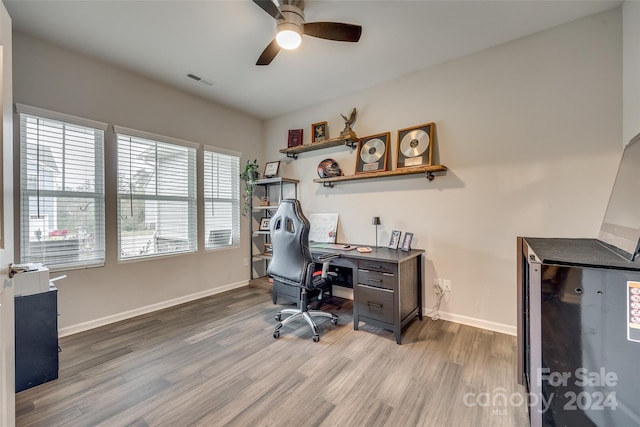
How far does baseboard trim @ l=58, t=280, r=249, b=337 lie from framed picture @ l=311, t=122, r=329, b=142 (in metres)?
2.49

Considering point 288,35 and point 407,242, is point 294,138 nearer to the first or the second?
point 288,35

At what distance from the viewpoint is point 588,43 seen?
6.94 ft

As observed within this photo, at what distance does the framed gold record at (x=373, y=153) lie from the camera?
309cm

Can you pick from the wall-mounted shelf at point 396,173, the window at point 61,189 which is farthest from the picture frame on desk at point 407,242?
the window at point 61,189

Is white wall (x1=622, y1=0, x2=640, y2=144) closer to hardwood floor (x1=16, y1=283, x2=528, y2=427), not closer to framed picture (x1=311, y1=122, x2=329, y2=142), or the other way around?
hardwood floor (x1=16, y1=283, x2=528, y2=427)

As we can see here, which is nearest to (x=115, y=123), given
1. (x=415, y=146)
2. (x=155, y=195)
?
(x=155, y=195)

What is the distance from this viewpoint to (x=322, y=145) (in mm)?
3543

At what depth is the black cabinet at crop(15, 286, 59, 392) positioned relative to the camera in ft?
5.66

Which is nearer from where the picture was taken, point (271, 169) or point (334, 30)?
point (334, 30)

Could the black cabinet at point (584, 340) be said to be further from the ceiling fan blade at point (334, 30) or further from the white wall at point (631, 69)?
the ceiling fan blade at point (334, 30)

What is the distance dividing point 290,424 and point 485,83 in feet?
10.6

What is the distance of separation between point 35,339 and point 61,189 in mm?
1372

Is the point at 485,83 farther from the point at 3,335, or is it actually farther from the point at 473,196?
the point at 3,335

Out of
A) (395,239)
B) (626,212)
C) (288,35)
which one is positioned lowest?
(395,239)
